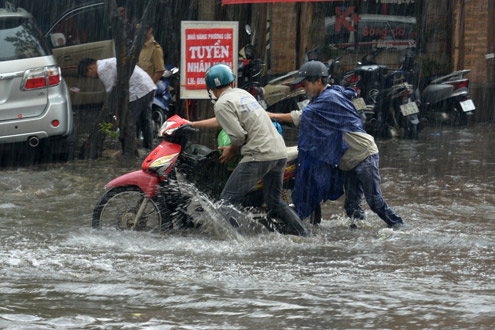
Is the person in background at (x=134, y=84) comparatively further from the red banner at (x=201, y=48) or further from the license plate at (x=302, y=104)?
the license plate at (x=302, y=104)

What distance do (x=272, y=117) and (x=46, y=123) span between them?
14.9 feet

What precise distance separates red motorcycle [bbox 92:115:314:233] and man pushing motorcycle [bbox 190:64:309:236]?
298mm

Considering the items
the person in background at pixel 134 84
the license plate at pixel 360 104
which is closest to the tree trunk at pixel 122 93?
the person in background at pixel 134 84

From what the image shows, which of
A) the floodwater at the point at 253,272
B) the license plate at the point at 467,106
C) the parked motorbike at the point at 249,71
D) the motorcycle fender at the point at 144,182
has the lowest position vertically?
the floodwater at the point at 253,272

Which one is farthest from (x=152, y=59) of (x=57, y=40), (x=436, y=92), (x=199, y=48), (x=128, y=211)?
(x=128, y=211)

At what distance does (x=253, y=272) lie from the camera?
608 cm

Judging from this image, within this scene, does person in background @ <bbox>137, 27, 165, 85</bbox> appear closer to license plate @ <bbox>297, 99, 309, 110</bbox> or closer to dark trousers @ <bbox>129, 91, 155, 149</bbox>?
dark trousers @ <bbox>129, 91, 155, 149</bbox>

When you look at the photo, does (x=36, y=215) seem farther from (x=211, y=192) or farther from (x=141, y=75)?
(x=141, y=75)

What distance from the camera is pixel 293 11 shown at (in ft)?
54.7

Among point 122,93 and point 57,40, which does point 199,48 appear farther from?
point 57,40

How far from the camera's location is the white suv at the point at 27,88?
1050 centimetres

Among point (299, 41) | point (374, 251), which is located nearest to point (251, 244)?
point (374, 251)

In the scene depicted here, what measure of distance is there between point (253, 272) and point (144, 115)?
20.9ft

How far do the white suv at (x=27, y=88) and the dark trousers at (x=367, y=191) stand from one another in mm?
4674
